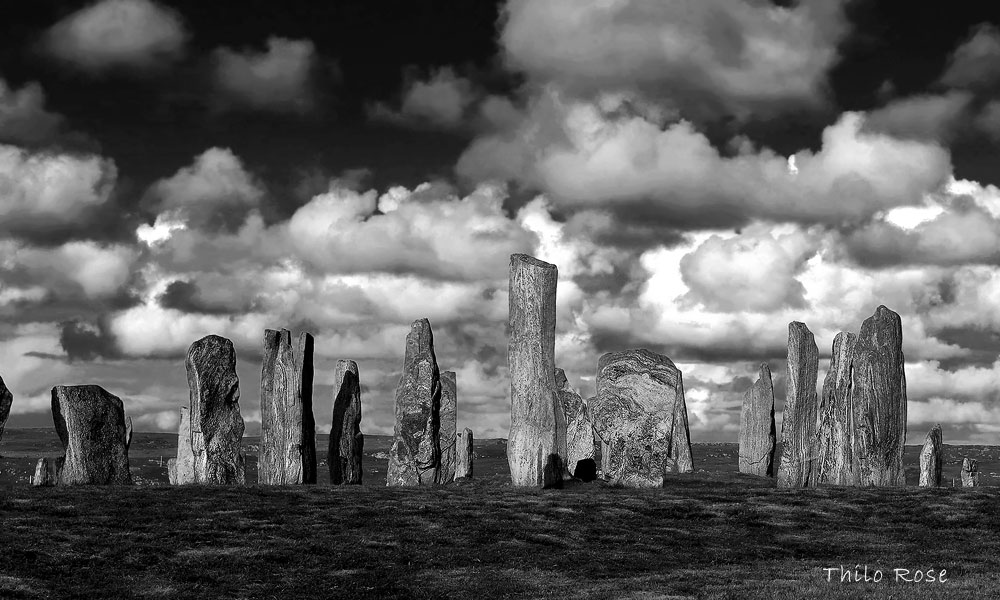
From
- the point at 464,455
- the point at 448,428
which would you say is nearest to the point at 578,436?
the point at 464,455

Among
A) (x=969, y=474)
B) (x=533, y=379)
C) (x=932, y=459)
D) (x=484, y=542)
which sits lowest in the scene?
(x=969, y=474)

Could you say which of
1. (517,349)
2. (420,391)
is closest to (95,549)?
(517,349)

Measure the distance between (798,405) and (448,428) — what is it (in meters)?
11.0

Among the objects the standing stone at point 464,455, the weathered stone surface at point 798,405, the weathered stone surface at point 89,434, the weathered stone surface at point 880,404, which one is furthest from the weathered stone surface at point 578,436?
the weathered stone surface at point 89,434

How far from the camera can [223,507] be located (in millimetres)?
20984

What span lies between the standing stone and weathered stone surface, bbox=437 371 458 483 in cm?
341

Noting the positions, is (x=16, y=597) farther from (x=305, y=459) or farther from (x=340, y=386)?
(x=340, y=386)

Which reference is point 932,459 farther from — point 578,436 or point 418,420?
point 418,420

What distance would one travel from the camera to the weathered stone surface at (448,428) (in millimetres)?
32438

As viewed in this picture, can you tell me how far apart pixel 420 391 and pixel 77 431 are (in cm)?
1017

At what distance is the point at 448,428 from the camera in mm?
32875

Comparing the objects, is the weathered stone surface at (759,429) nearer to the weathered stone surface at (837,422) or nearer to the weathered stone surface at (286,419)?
the weathered stone surface at (837,422)

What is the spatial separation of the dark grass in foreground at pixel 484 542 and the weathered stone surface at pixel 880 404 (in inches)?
132

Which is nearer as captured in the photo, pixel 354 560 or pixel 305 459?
pixel 354 560
